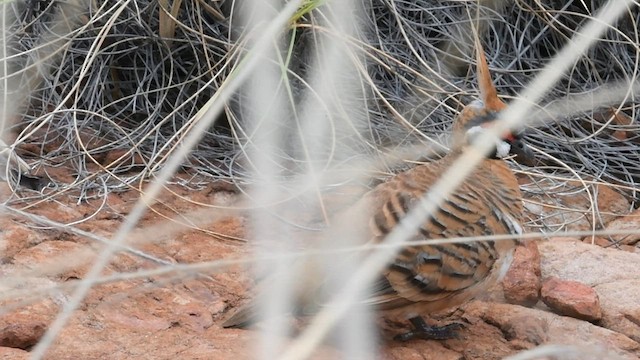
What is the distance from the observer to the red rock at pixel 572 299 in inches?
101

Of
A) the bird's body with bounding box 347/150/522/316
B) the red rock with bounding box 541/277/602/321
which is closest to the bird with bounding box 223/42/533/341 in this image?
the bird's body with bounding box 347/150/522/316

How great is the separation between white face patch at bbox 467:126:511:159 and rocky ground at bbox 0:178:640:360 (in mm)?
302

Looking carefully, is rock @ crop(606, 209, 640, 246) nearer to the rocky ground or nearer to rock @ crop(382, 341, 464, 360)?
the rocky ground

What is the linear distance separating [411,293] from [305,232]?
2.68ft

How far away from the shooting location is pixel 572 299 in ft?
8.46

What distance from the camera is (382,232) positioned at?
2318 millimetres

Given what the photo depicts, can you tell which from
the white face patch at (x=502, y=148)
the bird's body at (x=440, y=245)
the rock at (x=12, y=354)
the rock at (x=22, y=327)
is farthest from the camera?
the white face patch at (x=502, y=148)

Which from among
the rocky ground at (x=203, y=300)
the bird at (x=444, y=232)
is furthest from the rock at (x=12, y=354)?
the bird at (x=444, y=232)

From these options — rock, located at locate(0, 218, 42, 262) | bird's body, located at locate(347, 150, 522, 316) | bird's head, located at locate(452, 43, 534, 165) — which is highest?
bird's head, located at locate(452, 43, 534, 165)

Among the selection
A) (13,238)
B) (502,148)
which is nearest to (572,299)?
(502,148)

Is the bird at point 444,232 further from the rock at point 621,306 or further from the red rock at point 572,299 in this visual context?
the rock at point 621,306

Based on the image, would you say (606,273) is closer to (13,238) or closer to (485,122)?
(485,122)

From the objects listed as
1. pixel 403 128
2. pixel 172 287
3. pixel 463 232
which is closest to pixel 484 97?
pixel 463 232

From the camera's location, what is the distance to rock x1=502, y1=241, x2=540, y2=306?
106 inches
